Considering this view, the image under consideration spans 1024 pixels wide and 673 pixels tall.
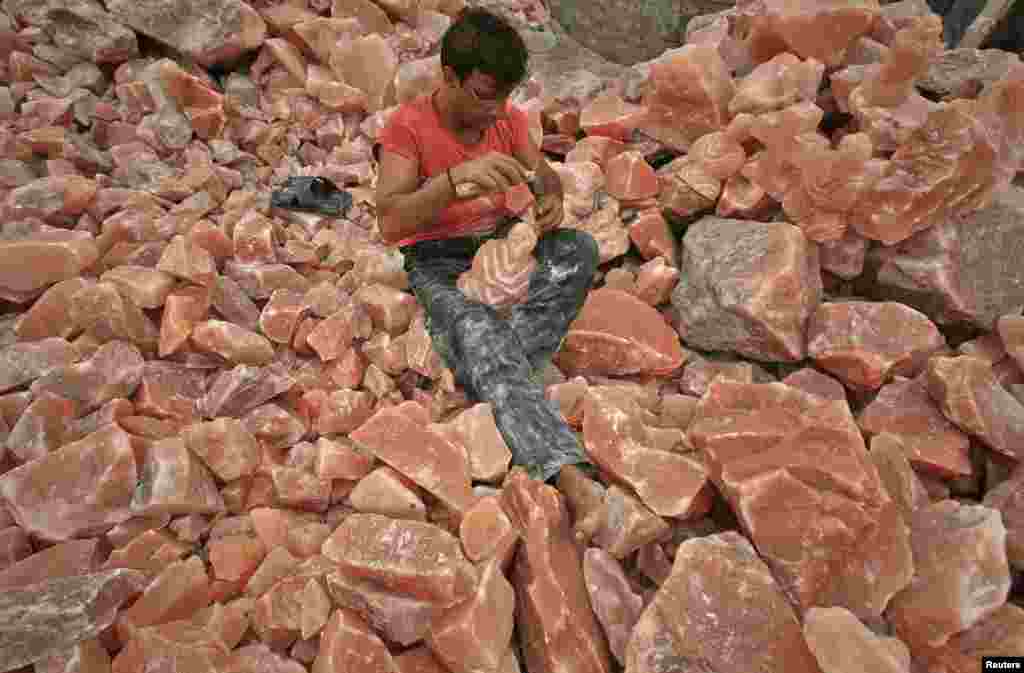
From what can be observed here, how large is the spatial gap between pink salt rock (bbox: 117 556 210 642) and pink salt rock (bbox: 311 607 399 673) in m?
0.28

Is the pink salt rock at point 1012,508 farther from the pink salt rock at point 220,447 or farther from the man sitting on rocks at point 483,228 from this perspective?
the pink salt rock at point 220,447

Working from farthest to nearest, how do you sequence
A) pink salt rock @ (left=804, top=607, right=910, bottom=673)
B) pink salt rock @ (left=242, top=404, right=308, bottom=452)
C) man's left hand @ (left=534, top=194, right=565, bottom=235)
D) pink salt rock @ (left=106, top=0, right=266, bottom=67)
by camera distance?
pink salt rock @ (left=106, top=0, right=266, bottom=67) → man's left hand @ (left=534, top=194, right=565, bottom=235) → pink salt rock @ (left=242, top=404, right=308, bottom=452) → pink salt rock @ (left=804, top=607, right=910, bottom=673)

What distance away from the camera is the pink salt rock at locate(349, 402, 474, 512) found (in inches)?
51.9

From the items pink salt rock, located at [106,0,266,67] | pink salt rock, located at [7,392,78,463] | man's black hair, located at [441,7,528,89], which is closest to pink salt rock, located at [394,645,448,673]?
pink salt rock, located at [7,392,78,463]

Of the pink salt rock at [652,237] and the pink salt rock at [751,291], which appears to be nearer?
the pink salt rock at [751,291]

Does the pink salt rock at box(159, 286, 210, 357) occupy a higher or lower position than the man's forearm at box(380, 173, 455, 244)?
lower

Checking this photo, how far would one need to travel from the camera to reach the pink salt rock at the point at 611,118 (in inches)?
88.2

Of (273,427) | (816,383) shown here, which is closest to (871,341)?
(816,383)

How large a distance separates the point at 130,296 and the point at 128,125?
3.01ft

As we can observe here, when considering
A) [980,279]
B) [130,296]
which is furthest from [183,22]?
[980,279]

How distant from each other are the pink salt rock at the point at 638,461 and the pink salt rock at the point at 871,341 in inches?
20.9

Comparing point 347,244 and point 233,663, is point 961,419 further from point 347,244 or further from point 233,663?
point 347,244

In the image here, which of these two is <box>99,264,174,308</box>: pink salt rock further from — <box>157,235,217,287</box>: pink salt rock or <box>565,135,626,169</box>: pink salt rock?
<box>565,135,626,169</box>: pink salt rock

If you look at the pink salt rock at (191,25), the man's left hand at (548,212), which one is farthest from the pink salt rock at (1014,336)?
the pink salt rock at (191,25)
